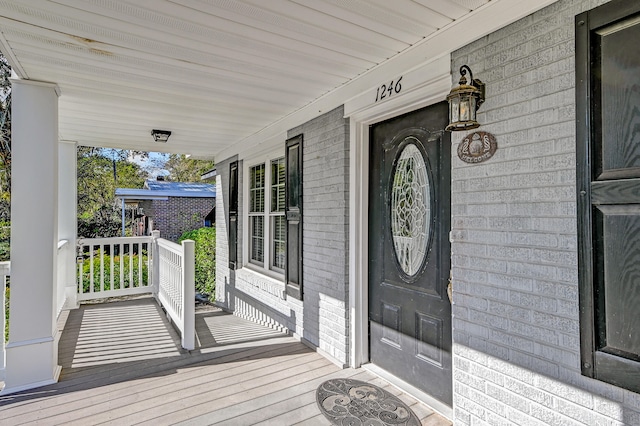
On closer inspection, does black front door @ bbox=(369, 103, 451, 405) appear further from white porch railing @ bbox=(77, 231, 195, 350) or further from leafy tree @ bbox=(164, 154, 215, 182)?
leafy tree @ bbox=(164, 154, 215, 182)

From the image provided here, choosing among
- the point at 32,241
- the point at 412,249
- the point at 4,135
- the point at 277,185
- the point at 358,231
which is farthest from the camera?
the point at 4,135

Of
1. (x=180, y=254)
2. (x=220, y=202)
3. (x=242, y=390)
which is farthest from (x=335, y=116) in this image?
(x=220, y=202)

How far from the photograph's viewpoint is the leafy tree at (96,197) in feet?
40.1

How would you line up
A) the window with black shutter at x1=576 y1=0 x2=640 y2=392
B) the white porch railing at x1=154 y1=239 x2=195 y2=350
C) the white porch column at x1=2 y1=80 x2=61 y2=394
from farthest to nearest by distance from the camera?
the white porch railing at x1=154 y1=239 x2=195 y2=350 < the white porch column at x1=2 y1=80 x2=61 y2=394 < the window with black shutter at x1=576 y1=0 x2=640 y2=392

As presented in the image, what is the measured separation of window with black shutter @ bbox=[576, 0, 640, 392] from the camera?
1.43 metres

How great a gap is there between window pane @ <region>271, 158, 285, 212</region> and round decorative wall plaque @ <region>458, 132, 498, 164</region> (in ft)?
9.11

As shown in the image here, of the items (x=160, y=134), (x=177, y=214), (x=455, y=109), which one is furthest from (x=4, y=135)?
(x=455, y=109)

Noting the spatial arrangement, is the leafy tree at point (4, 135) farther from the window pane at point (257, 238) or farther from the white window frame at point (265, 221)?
the window pane at point (257, 238)

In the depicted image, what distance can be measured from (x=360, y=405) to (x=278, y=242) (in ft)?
8.49

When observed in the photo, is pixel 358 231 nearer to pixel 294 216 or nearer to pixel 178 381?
pixel 294 216

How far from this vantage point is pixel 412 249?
104 inches

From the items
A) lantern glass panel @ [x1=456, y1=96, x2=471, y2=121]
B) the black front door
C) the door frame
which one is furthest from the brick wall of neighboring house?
lantern glass panel @ [x1=456, y1=96, x2=471, y2=121]

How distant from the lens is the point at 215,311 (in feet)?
19.4

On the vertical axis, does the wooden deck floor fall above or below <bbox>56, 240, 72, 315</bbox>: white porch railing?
below
